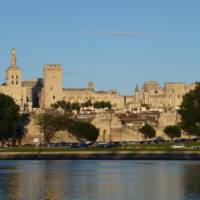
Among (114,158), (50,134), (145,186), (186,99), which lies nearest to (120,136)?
(50,134)

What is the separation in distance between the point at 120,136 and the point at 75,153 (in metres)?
42.7

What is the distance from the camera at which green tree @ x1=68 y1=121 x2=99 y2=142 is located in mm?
112775

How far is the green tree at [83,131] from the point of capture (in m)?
113

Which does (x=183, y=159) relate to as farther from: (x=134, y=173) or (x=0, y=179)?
(x=0, y=179)

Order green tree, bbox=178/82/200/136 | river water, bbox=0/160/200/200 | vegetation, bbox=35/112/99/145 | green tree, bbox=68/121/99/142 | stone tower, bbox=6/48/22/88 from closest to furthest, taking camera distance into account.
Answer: river water, bbox=0/160/200/200, green tree, bbox=178/82/200/136, green tree, bbox=68/121/99/142, vegetation, bbox=35/112/99/145, stone tower, bbox=6/48/22/88

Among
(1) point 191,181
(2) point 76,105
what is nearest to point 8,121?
(1) point 191,181

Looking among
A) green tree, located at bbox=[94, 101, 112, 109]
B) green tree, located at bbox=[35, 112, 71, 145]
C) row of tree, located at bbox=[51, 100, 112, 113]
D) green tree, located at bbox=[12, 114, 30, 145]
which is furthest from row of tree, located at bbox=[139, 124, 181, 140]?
green tree, located at bbox=[94, 101, 112, 109]

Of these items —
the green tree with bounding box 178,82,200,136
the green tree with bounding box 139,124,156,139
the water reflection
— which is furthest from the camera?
the green tree with bounding box 139,124,156,139

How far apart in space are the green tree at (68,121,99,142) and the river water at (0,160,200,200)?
146 feet

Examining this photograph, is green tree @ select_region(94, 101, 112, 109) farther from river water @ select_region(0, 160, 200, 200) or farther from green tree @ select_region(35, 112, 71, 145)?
river water @ select_region(0, 160, 200, 200)

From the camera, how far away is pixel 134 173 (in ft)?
189

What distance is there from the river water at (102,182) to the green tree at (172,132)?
52.9 meters

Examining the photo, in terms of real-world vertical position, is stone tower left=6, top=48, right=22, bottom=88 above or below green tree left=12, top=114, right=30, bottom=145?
Answer: above

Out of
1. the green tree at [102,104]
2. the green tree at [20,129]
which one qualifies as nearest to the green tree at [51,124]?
the green tree at [20,129]
